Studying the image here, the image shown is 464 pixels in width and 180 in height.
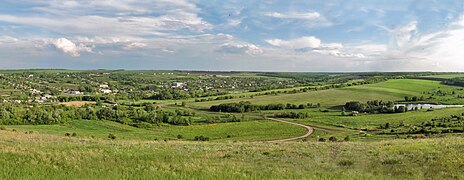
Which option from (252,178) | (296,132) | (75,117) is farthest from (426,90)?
(252,178)

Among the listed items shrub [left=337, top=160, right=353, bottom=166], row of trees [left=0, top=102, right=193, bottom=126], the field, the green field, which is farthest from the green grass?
shrub [left=337, top=160, right=353, bottom=166]

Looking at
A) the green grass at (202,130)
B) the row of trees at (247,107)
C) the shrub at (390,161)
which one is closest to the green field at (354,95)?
the row of trees at (247,107)

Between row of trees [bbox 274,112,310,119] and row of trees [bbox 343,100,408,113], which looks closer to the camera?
row of trees [bbox 274,112,310,119]

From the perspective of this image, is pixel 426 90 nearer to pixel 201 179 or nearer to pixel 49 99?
pixel 49 99

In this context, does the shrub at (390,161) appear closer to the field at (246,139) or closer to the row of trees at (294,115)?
the field at (246,139)

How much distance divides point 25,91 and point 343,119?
158 metres

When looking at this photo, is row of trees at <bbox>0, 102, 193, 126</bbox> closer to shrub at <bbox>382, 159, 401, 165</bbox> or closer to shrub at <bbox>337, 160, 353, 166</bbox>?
shrub at <bbox>337, 160, 353, 166</bbox>

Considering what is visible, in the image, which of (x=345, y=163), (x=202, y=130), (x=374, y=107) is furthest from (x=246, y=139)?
(x=374, y=107)

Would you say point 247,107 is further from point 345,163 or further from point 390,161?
point 345,163

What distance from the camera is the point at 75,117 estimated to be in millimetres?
96688

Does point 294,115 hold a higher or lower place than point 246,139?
lower

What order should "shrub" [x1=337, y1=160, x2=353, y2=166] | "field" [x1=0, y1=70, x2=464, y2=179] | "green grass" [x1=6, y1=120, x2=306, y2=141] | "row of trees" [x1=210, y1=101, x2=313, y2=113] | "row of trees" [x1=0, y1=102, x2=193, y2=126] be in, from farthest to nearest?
"row of trees" [x1=210, y1=101, x2=313, y2=113], "row of trees" [x1=0, y1=102, x2=193, y2=126], "green grass" [x1=6, y1=120, x2=306, y2=141], "shrub" [x1=337, y1=160, x2=353, y2=166], "field" [x1=0, y1=70, x2=464, y2=179]

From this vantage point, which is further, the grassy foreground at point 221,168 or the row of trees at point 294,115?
the row of trees at point 294,115

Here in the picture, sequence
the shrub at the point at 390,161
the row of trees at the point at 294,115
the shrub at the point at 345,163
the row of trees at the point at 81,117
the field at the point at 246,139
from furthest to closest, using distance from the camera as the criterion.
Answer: the row of trees at the point at 294,115 < the row of trees at the point at 81,117 < the shrub at the point at 390,161 < the shrub at the point at 345,163 < the field at the point at 246,139
